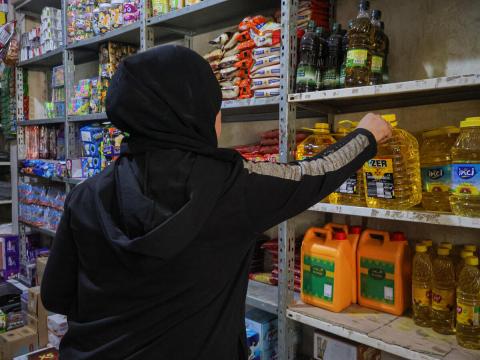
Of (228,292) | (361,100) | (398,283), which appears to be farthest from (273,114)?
(228,292)

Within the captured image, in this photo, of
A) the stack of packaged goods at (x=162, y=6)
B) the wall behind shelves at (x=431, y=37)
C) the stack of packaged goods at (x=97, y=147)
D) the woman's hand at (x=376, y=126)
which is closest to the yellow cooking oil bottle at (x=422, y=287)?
the woman's hand at (x=376, y=126)

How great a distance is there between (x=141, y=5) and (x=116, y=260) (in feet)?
6.36

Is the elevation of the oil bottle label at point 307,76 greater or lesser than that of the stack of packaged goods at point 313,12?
lesser

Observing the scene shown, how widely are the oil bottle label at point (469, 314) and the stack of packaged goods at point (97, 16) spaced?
2.39 m

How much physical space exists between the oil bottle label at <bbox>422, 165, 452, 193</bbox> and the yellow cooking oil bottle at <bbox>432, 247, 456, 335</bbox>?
227 mm

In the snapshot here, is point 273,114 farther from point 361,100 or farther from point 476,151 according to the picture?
point 476,151

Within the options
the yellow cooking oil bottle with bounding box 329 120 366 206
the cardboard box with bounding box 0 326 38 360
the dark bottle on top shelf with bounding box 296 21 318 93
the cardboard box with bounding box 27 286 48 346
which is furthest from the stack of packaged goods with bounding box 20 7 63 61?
the yellow cooking oil bottle with bounding box 329 120 366 206

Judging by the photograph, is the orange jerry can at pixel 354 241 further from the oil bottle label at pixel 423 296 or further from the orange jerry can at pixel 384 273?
the oil bottle label at pixel 423 296

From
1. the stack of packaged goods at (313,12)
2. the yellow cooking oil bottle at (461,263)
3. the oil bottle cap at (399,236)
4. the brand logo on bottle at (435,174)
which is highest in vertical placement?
the stack of packaged goods at (313,12)

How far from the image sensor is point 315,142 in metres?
1.90

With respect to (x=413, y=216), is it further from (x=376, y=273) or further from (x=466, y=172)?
(x=376, y=273)

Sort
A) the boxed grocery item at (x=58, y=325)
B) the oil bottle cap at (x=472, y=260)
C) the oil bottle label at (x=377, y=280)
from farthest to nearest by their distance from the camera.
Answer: the boxed grocery item at (x=58, y=325)
the oil bottle label at (x=377, y=280)
the oil bottle cap at (x=472, y=260)

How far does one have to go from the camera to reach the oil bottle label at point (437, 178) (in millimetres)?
1493

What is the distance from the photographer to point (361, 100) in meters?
1.93
